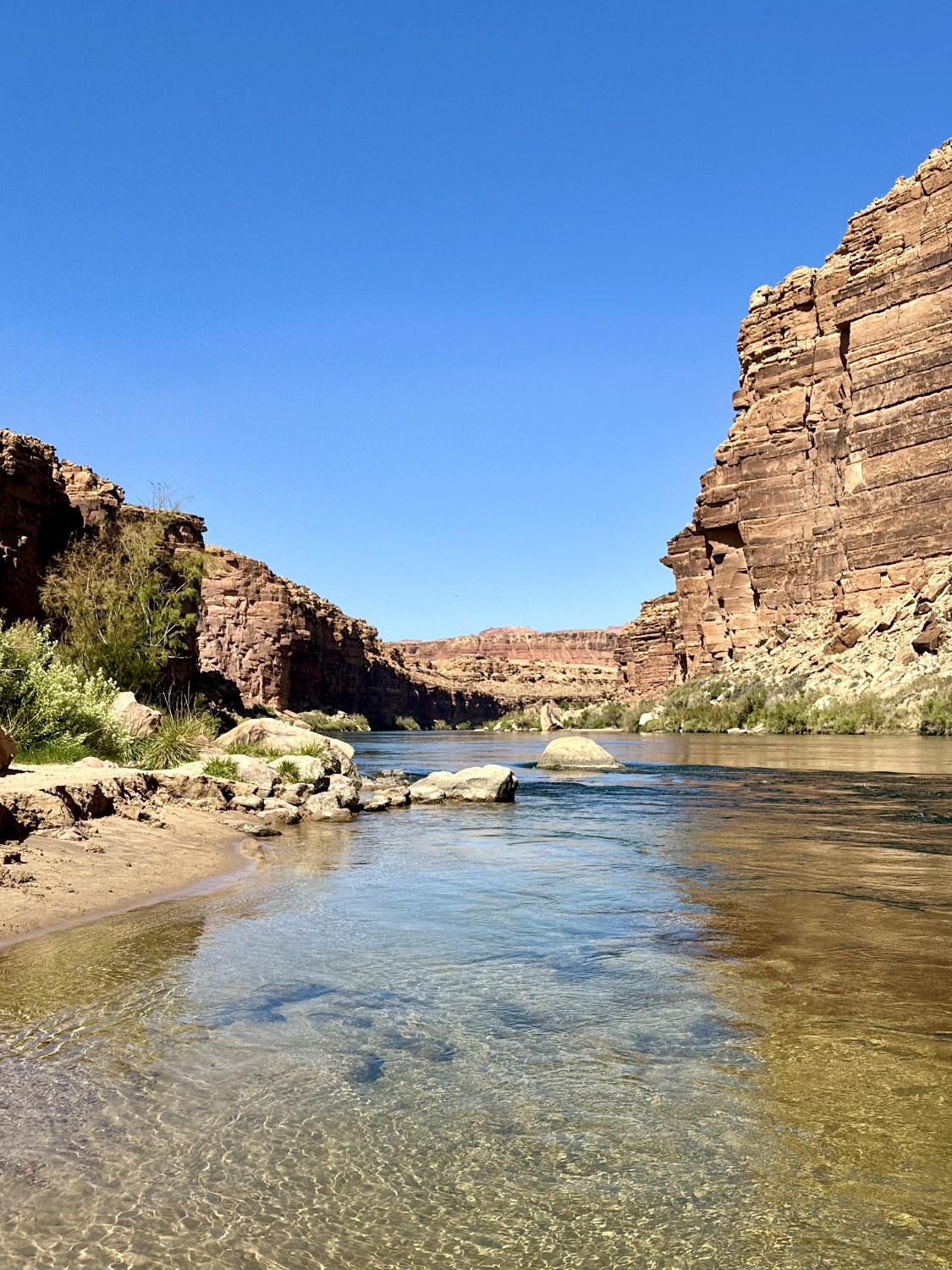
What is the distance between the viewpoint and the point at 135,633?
22719 mm

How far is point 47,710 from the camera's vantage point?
12688 millimetres

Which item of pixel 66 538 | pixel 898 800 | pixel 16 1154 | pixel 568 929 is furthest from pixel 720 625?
pixel 16 1154

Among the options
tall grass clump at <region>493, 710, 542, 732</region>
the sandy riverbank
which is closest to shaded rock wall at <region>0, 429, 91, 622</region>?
the sandy riverbank

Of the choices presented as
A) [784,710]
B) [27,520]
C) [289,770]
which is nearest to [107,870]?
[289,770]

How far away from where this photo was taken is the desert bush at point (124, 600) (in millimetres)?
21766

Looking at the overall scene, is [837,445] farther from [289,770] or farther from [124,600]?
[289,770]

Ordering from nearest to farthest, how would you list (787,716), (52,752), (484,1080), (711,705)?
1. (484,1080)
2. (52,752)
3. (787,716)
4. (711,705)

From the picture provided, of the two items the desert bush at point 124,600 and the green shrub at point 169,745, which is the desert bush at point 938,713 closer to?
the desert bush at point 124,600

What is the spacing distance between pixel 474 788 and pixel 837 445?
45879 mm

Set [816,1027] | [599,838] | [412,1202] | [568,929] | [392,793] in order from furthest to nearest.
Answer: [392,793] < [599,838] < [568,929] < [816,1027] < [412,1202]

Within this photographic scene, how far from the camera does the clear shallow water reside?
261cm

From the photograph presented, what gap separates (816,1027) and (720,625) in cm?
6162

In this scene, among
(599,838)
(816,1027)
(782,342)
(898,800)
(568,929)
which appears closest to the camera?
(816,1027)

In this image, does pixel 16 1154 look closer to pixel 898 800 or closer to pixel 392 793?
pixel 392 793
